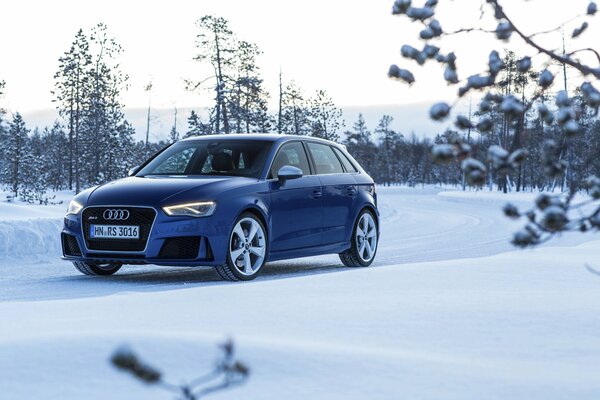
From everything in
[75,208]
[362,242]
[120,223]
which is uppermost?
[75,208]

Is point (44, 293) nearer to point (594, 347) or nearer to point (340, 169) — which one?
point (340, 169)

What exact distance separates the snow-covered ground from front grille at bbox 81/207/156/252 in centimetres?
47

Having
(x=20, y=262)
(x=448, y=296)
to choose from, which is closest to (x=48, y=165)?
(x=20, y=262)

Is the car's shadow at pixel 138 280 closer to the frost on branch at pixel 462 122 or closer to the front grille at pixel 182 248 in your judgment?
the front grille at pixel 182 248

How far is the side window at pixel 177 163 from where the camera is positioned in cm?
1088

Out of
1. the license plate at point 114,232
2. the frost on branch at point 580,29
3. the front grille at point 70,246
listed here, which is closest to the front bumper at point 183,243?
the license plate at point 114,232

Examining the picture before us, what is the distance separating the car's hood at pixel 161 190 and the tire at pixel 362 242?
227cm

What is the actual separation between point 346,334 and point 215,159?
5849 millimetres

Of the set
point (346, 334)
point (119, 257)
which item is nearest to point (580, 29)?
point (346, 334)

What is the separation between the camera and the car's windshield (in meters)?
10.6

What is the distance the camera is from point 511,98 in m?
3.11

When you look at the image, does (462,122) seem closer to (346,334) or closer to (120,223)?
(346,334)

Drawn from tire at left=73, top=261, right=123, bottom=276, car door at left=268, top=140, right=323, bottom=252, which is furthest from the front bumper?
tire at left=73, top=261, right=123, bottom=276

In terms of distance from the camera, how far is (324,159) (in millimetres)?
11703
